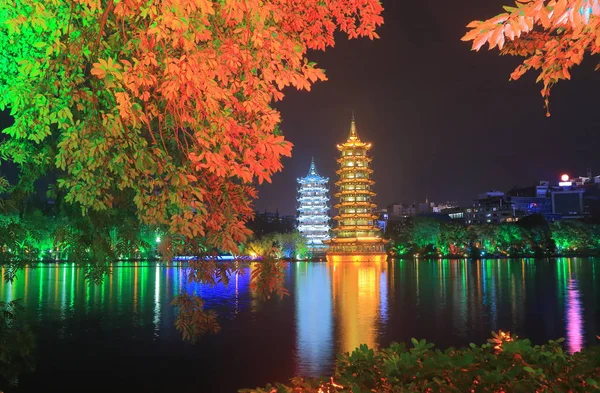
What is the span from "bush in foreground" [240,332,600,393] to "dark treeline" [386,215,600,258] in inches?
3180

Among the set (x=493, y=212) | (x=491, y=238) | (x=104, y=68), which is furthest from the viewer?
(x=493, y=212)

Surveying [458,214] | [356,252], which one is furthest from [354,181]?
[458,214]

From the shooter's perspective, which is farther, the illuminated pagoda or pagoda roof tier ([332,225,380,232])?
the illuminated pagoda

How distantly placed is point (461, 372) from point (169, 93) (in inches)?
97.1

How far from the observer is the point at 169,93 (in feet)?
11.2

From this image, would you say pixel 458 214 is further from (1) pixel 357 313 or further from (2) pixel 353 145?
(1) pixel 357 313

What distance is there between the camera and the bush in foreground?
11.5 ft

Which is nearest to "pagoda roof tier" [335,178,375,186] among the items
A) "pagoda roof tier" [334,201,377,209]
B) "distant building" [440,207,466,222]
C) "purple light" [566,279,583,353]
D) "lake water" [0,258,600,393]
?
"pagoda roof tier" [334,201,377,209]

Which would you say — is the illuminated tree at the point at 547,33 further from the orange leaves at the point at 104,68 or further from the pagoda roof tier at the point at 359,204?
the pagoda roof tier at the point at 359,204

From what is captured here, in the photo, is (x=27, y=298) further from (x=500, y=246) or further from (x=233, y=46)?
(x=500, y=246)

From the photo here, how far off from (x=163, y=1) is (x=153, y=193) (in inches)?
59.3

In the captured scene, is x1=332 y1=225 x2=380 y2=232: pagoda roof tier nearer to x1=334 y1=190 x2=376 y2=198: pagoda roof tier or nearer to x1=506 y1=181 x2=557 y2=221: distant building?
x1=334 y1=190 x2=376 y2=198: pagoda roof tier

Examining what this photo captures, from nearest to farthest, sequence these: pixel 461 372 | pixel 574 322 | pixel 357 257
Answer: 1. pixel 461 372
2. pixel 574 322
3. pixel 357 257

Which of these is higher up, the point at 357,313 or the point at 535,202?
the point at 535,202
